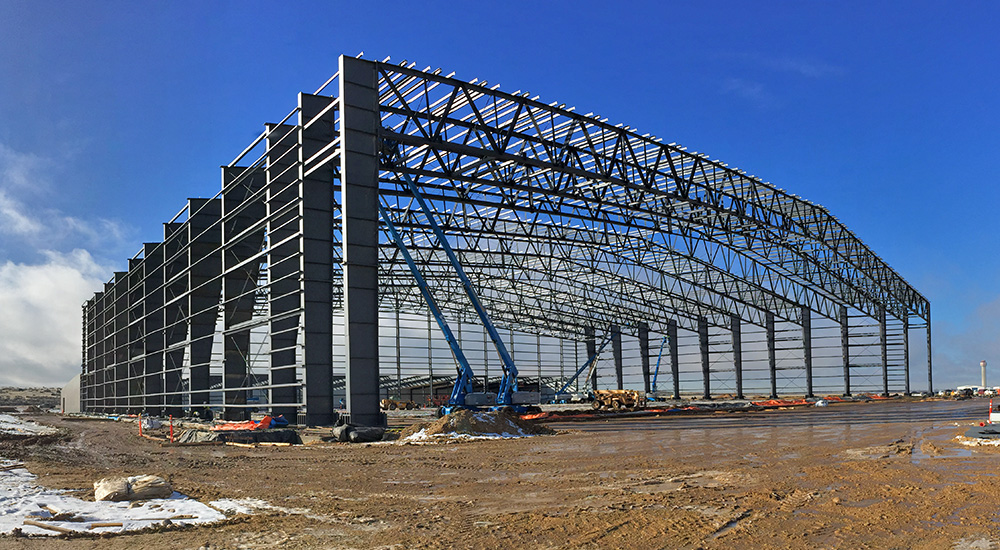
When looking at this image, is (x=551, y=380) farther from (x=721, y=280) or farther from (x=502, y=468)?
(x=502, y=468)

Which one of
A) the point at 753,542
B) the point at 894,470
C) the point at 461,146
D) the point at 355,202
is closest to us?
the point at 753,542

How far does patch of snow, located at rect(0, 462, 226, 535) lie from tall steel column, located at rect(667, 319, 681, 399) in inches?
2243

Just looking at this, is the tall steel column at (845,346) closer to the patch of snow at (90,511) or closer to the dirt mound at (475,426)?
the dirt mound at (475,426)

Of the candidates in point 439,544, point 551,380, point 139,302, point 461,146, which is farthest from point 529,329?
point 439,544

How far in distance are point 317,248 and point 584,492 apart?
16735mm

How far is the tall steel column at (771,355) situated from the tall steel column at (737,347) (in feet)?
7.14

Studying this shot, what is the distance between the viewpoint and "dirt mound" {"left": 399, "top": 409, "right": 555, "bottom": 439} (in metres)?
21.2

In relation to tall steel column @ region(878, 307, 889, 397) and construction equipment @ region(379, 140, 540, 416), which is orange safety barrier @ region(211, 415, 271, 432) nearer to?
construction equipment @ region(379, 140, 540, 416)

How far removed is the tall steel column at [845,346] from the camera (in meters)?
55.9

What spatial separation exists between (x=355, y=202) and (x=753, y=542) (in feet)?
58.2

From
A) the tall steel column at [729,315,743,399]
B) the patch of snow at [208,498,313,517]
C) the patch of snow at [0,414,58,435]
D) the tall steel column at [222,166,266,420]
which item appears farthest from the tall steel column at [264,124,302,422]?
the tall steel column at [729,315,743,399]

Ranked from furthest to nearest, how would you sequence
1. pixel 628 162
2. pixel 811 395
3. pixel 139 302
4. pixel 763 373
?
pixel 763 373, pixel 811 395, pixel 139 302, pixel 628 162

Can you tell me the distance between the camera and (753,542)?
6.86m

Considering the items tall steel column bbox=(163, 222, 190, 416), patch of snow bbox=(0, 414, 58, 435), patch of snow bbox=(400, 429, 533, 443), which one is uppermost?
tall steel column bbox=(163, 222, 190, 416)
